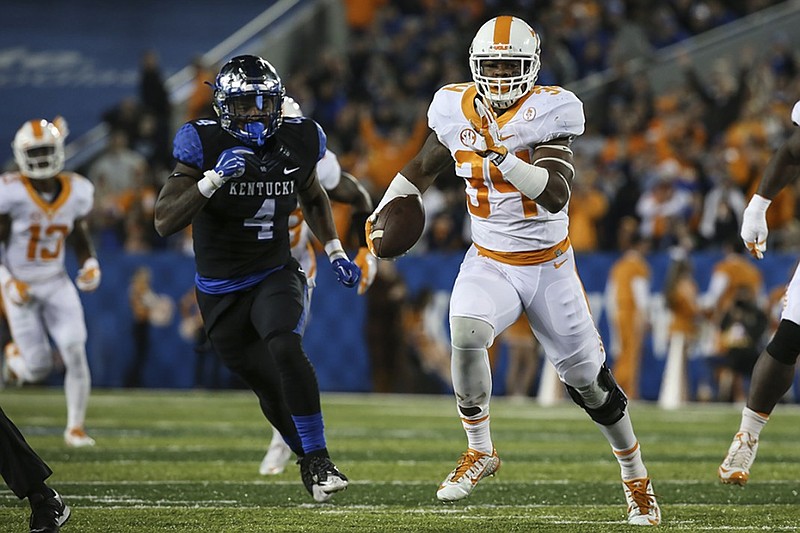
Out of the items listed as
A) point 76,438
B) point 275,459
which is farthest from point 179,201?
point 76,438

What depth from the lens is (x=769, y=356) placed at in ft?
17.6

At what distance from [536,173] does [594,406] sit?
2.79 feet

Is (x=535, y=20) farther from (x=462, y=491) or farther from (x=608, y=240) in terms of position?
(x=462, y=491)

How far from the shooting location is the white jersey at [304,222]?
6.61 m

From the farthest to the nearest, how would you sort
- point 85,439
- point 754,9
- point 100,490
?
point 754,9 → point 85,439 → point 100,490

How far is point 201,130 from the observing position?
520 centimetres

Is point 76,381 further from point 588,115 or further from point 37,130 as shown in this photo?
point 588,115

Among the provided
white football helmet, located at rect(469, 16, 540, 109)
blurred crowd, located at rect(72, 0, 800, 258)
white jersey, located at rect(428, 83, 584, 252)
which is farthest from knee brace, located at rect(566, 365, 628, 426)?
blurred crowd, located at rect(72, 0, 800, 258)

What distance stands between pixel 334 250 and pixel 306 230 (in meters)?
1.42

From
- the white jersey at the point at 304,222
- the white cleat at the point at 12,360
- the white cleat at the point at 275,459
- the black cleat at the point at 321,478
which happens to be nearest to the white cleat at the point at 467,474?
the black cleat at the point at 321,478

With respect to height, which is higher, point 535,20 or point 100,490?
point 535,20

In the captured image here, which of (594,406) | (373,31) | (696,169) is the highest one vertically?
(373,31)

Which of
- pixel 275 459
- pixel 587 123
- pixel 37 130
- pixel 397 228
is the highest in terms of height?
pixel 587 123

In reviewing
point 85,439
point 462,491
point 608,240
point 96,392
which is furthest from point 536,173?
point 96,392
